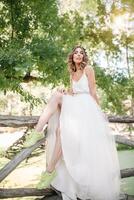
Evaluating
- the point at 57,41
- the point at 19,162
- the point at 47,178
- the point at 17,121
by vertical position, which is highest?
the point at 57,41

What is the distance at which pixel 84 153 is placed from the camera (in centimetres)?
492

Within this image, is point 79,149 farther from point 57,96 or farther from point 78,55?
point 78,55

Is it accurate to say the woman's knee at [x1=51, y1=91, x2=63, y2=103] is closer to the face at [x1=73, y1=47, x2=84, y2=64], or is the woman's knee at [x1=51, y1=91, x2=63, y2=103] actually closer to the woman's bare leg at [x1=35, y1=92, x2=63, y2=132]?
the woman's bare leg at [x1=35, y1=92, x2=63, y2=132]

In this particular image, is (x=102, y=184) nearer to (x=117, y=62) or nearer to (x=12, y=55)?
(x=12, y=55)

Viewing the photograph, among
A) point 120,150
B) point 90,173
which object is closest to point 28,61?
point 90,173

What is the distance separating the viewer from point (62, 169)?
16.6 ft

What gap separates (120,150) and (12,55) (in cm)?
875

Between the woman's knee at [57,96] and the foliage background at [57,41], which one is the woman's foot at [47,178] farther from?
the foliage background at [57,41]

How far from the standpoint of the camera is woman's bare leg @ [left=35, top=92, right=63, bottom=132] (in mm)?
4766

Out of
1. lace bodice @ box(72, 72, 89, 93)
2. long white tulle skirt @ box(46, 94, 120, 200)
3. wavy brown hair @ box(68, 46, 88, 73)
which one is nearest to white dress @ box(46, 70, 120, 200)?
long white tulle skirt @ box(46, 94, 120, 200)

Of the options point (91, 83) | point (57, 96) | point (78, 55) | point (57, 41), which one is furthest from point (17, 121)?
point (57, 41)

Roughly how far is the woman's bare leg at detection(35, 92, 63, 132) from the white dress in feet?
0.27

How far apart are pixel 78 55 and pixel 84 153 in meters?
1.24

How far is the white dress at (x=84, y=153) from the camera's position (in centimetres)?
489
